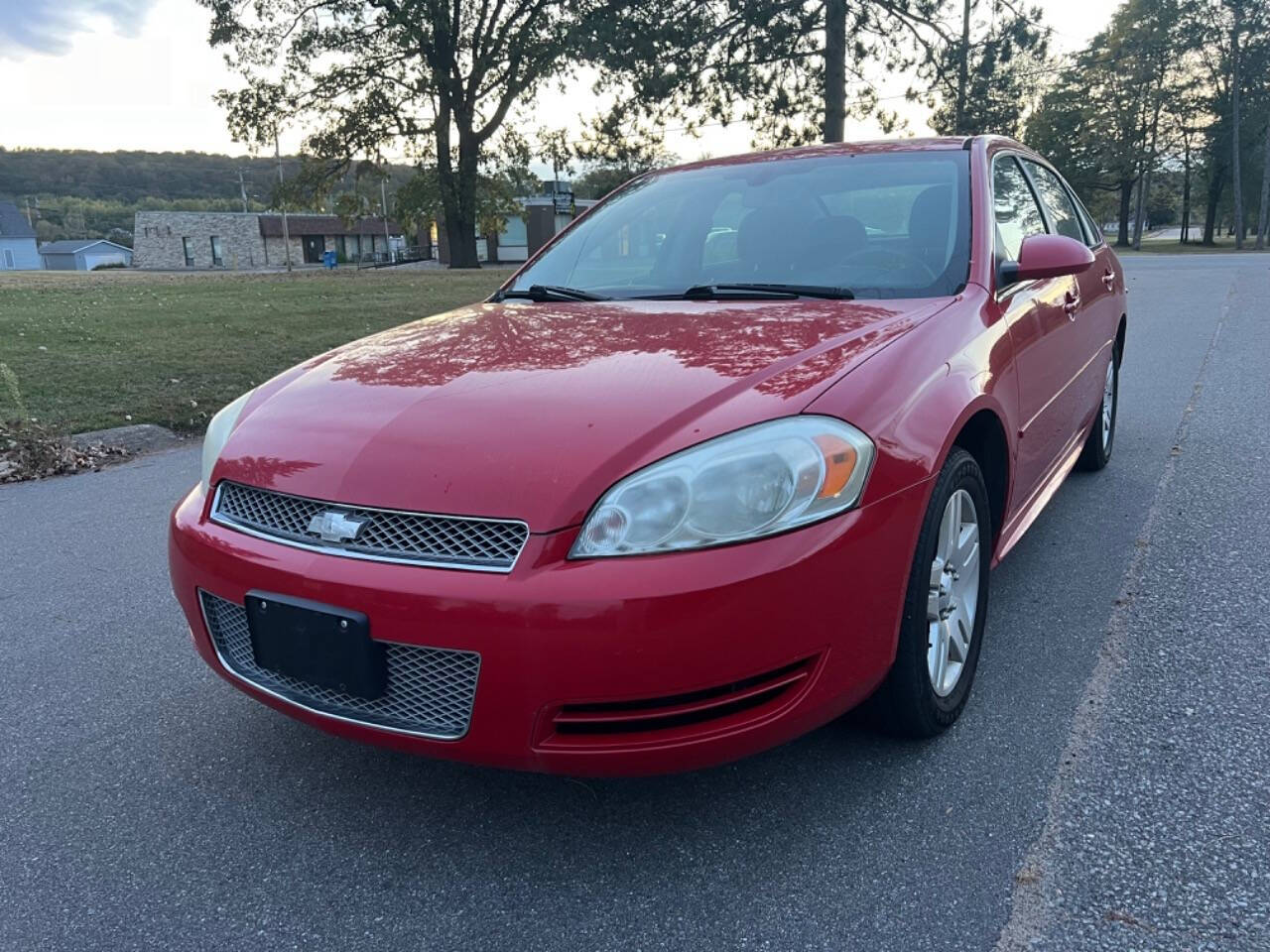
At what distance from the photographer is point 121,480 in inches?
205

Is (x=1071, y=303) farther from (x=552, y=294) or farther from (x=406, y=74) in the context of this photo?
(x=406, y=74)

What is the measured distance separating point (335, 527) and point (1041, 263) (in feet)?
6.94

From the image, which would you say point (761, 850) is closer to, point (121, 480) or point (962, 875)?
point (962, 875)

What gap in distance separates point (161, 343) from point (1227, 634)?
931 cm

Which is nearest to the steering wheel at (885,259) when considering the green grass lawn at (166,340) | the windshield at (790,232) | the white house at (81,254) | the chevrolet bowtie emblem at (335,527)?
the windshield at (790,232)

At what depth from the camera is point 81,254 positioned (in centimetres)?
8838

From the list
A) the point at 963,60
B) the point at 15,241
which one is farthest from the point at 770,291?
the point at 15,241

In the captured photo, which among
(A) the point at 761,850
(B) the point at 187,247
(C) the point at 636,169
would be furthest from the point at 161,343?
(B) the point at 187,247

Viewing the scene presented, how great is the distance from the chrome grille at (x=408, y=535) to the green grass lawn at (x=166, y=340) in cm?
503

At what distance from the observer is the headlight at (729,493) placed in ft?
5.74

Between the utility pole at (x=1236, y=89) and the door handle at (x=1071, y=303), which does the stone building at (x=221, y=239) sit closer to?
the utility pole at (x=1236, y=89)

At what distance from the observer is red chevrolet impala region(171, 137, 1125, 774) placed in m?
A: 1.72

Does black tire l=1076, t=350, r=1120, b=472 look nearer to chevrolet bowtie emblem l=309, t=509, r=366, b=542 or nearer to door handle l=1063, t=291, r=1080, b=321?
door handle l=1063, t=291, r=1080, b=321

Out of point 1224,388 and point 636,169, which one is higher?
point 636,169
